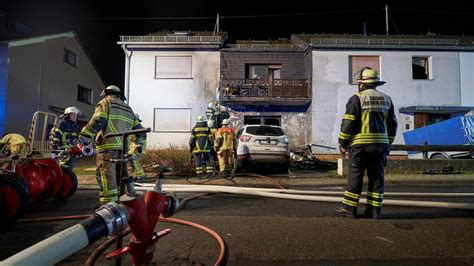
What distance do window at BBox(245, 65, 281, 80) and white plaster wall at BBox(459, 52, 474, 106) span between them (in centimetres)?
934

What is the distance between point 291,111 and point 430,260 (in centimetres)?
1416

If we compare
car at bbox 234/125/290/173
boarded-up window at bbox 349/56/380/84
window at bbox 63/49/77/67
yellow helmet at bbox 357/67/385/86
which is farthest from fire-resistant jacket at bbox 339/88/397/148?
window at bbox 63/49/77/67

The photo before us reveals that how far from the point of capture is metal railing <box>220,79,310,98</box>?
16.0 metres

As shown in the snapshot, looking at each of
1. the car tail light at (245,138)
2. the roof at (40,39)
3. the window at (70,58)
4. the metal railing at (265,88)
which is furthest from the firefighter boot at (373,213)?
the window at (70,58)

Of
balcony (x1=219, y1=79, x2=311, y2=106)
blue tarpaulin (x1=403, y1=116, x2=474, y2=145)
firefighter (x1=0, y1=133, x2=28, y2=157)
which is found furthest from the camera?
balcony (x1=219, y1=79, x2=311, y2=106)

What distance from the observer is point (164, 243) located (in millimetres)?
2930

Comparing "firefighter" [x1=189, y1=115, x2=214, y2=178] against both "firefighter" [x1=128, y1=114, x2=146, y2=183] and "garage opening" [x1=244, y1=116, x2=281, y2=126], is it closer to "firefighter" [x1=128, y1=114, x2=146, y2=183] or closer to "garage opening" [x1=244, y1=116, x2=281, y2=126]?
"firefighter" [x1=128, y1=114, x2=146, y2=183]

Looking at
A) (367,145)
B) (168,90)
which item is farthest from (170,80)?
(367,145)

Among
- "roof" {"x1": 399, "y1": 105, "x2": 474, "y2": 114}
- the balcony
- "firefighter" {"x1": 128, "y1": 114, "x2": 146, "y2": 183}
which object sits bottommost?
"firefighter" {"x1": 128, "y1": 114, "x2": 146, "y2": 183}

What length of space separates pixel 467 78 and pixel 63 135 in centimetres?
1823

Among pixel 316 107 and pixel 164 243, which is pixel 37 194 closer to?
pixel 164 243

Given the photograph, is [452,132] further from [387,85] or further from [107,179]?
[107,179]

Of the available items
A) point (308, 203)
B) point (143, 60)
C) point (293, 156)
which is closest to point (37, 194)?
point (308, 203)

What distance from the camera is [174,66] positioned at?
16.7 metres
